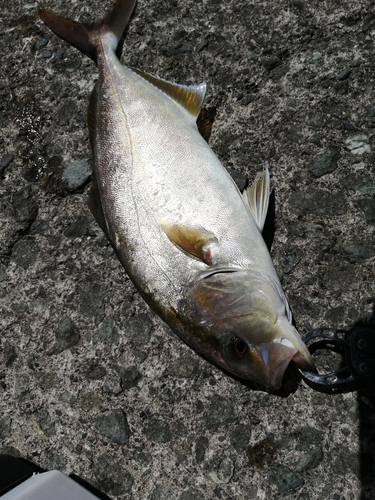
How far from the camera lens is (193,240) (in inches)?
82.9

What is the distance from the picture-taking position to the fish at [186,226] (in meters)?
1.98

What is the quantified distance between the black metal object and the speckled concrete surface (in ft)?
0.26

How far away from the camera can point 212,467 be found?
2.26 meters

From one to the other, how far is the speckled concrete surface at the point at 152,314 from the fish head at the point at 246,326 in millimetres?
337

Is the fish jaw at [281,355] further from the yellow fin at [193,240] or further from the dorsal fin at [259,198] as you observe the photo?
the dorsal fin at [259,198]

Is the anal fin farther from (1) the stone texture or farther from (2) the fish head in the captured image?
(1) the stone texture

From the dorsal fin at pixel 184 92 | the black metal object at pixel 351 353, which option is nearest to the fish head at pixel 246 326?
the black metal object at pixel 351 353

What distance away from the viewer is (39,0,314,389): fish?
1979 millimetres

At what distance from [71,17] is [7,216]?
4.06 feet

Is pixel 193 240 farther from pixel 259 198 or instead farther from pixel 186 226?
pixel 259 198

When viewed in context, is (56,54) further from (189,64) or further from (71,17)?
(189,64)

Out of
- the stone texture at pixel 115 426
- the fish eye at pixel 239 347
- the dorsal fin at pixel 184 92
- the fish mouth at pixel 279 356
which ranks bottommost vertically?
the stone texture at pixel 115 426

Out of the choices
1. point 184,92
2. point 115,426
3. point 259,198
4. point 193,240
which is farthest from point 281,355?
point 184,92

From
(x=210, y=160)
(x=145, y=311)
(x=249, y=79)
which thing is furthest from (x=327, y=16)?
(x=145, y=311)
